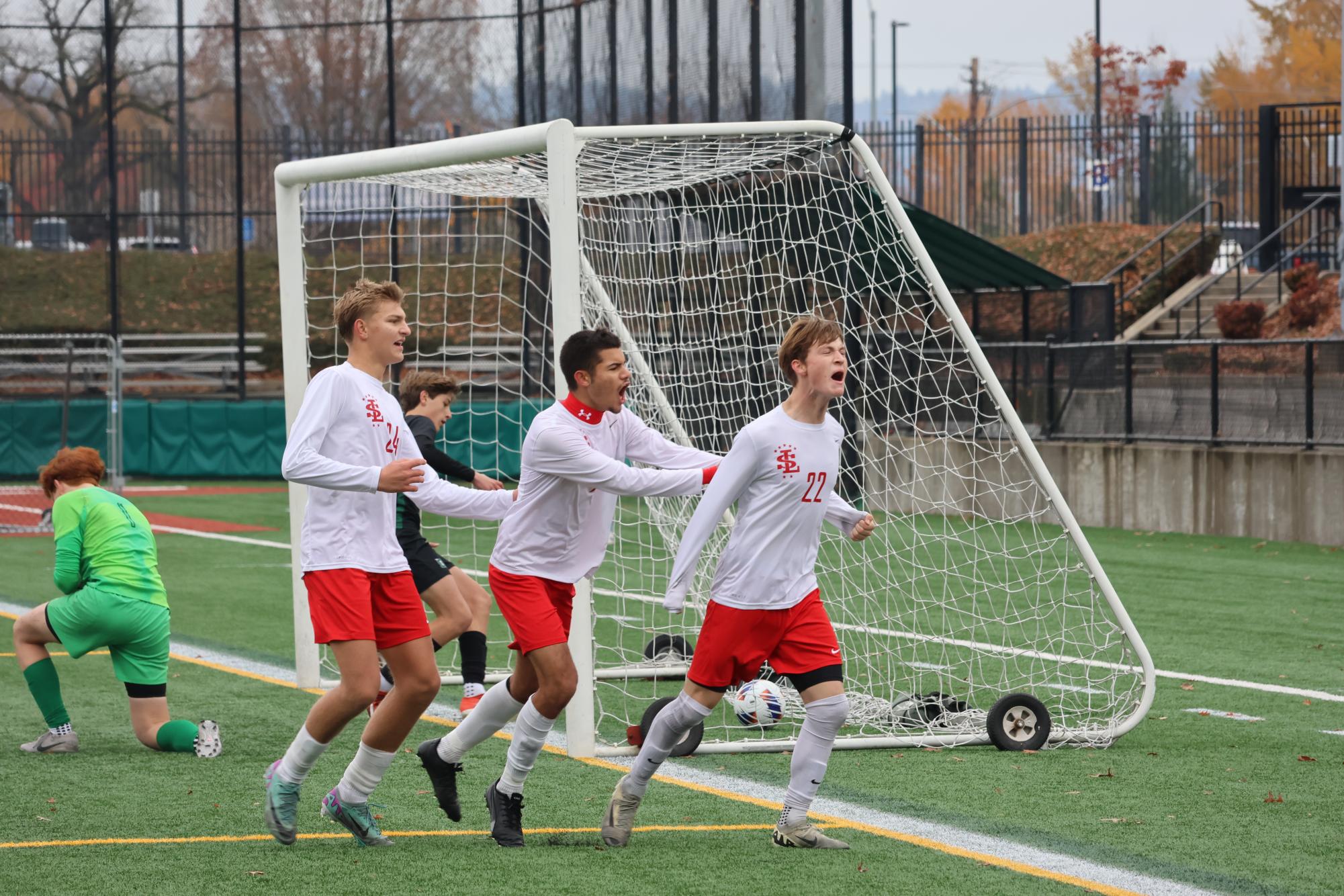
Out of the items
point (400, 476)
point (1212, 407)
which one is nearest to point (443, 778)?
point (400, 476)

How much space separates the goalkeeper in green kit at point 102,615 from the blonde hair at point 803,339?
10.7ft

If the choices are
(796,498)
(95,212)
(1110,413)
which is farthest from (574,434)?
(95,212)

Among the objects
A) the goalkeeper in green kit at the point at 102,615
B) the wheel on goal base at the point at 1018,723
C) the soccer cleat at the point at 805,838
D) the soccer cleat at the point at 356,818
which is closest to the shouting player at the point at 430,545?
the goalkeeper in green kit at the point at 102,615

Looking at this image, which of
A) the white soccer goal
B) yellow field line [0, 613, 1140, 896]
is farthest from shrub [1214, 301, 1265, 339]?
yellow field line [0, 613, 1140, 896]

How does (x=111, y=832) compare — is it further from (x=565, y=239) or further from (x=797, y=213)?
(x=797, y=213)

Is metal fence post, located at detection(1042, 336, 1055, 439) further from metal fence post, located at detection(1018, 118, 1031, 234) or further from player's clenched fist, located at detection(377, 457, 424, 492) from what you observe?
player's clenched fist, located at detection(377, 457, 424, 492)

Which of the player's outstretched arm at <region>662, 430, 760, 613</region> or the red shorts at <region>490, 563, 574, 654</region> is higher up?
the player's outstretched arm at <region>662, 430, 760, 613</region>

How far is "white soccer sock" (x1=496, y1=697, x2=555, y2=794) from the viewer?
5.95 meters

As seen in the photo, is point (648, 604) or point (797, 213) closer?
point (797, 213)

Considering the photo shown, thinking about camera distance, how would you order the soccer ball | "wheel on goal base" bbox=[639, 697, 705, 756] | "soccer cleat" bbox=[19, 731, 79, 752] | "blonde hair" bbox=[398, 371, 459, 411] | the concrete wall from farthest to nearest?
the concrete wall
"blonde hair" bbox=[398, 371, 459, 411]
the soccer ball
"soccer cleat" bbox=[19, 731, 79, 752]
"wheel on goal base" bbox=[639, 697, 705, 756]

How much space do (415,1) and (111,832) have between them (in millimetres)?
34056

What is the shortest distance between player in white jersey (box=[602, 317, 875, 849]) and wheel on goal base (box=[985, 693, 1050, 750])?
202 centimetres

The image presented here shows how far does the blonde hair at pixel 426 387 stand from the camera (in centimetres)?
848

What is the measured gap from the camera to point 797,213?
39.2 ft
